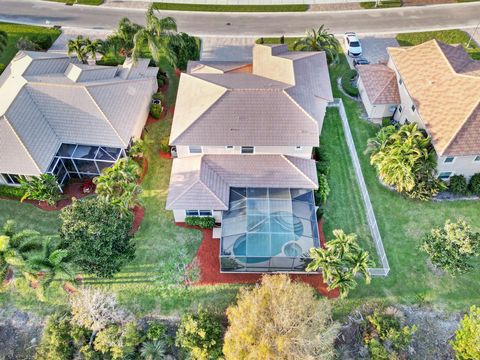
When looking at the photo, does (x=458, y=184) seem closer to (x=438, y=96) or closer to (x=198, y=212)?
(x=438, y=96)

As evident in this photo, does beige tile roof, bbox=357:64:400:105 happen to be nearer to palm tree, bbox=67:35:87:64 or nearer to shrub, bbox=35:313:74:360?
palm tree, bbox=67:35:87:64

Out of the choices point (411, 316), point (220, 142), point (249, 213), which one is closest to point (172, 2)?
point (220, 142)

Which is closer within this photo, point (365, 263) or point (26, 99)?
point (365, 263)

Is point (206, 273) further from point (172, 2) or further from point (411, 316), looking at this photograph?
point (172, 2)

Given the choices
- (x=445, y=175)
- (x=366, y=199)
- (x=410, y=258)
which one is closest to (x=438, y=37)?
(x=445, y=175)

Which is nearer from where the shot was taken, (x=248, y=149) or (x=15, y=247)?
(x=15, y=247)
